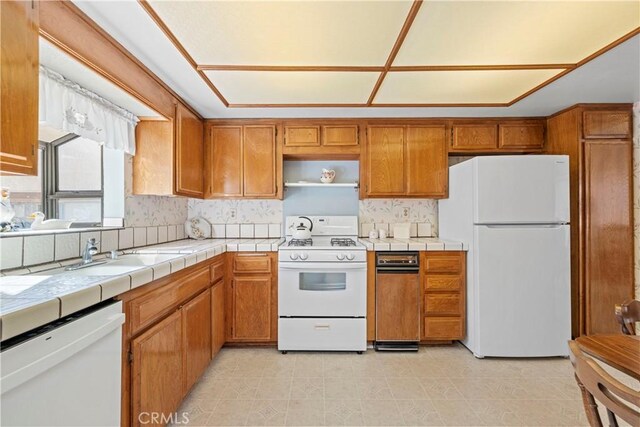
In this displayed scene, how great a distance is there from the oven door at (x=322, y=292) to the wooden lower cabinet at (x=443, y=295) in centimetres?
56

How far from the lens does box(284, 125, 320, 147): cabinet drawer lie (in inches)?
113

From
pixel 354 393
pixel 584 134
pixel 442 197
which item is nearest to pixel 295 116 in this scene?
pixel 442 197

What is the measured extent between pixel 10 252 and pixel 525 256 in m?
3.24

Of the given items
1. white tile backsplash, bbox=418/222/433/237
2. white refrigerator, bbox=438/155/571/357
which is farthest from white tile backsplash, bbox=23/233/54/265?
white tile backsplash, bbox=418/222/433/237

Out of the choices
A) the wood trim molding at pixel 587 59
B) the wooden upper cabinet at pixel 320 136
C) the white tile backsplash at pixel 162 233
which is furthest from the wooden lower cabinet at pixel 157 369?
the wood trim molding at pixel 587 59

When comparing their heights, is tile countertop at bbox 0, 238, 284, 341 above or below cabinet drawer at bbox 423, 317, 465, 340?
above

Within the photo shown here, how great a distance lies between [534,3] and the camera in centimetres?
131

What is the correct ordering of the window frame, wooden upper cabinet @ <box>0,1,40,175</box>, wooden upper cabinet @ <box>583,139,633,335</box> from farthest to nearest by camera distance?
wooden upper cabinet @ <box>583,139,633,335</box>
the window frame
wooden upper cabinet @ <box>0,1,40,175</box>

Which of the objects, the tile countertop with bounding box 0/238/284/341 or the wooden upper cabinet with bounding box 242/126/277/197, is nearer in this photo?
the tile countertop with bounding box 0/238/284/341

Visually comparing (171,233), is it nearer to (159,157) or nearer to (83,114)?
(159,157)

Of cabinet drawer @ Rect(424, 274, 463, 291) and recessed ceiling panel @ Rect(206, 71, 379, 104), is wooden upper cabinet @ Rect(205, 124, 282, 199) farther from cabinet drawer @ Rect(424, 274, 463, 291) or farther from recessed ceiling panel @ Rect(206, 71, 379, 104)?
cabinet drawer @ Rect(424, 274, 463, 291)

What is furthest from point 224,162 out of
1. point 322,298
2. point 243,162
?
point 322,298

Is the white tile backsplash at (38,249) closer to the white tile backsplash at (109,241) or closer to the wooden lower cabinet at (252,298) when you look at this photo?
→ the white tile backsplash at (109,241)

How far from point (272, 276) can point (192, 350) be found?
88 centimetres
